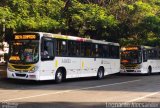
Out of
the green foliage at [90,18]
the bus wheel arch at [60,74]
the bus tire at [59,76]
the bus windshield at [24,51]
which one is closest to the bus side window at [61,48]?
the bus wheel arch at [60,74]

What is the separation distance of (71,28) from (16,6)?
6.79 m

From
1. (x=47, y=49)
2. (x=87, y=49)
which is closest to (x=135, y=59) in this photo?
(x=87, y=49)

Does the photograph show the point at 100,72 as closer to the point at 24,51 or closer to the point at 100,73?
the point at 100,73

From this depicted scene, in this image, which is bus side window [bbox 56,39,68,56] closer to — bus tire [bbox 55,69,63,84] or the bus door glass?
the bus door glass

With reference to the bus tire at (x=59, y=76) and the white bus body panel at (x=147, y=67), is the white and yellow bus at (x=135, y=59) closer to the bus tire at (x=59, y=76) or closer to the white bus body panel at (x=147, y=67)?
the white bus body panel at (x=147, y=67)

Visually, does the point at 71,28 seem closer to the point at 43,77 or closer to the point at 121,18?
the point at 121,18

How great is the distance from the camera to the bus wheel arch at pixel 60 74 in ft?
72.7

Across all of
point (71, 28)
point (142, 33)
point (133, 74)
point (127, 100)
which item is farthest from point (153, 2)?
point (127, 100)

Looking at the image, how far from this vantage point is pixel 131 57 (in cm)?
3356

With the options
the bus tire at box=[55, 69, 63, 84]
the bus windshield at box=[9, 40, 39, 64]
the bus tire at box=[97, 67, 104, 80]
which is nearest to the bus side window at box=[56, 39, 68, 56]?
the bus tire at box=[55, 69, 63, 84]

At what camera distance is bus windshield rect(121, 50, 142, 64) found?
33281 millimetres

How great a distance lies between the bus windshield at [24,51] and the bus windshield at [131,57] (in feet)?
47.1

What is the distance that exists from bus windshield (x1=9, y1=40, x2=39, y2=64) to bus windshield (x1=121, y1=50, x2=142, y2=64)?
47.1 feet

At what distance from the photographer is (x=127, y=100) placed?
14.4 meters
